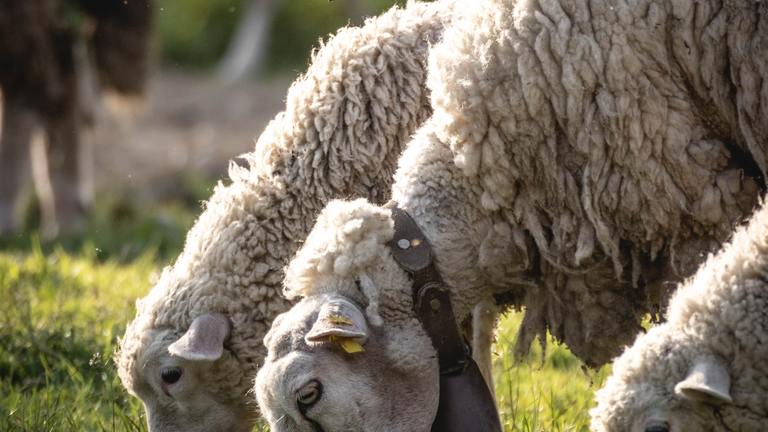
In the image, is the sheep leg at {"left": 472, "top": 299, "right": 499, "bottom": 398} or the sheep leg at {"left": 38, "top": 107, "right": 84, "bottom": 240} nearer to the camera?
the sheep leg at {"left": 472, "top": 299, "right": 499, "bottom": 398}

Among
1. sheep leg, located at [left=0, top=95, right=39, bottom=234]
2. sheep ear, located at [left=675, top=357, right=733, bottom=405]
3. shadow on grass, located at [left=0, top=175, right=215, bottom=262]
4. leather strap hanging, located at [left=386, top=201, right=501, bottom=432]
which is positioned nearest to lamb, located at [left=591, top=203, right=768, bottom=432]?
sheep ear, located at [left=675, top=357, right=733, bottom=405]

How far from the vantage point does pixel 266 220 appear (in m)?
4.40

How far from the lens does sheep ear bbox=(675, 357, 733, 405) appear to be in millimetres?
3010

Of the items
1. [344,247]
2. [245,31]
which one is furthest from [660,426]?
[245,31]

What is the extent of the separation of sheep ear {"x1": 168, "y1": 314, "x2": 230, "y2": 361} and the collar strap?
2.58 feet

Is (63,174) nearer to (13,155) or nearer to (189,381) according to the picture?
(13,155)

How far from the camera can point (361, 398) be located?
3.58 meters

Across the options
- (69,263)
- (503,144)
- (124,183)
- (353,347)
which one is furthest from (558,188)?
(124,183)

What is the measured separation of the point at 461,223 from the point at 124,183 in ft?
32.7

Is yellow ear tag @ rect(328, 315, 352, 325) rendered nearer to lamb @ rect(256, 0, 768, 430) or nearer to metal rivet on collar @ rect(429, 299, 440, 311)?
lamb @ rect(256, 0, 768, 430)

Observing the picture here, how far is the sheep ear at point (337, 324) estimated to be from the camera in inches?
137

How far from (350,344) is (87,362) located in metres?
2.08

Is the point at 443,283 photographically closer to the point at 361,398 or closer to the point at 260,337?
the point at 361,398

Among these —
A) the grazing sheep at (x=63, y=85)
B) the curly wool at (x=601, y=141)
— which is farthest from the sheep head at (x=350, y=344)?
the grazing sheep at (x=63, y=85)
